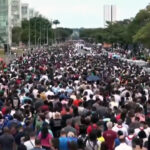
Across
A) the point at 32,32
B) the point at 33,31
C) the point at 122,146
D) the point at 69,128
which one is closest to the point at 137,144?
the point at 122,146

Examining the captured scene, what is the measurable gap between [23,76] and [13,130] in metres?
17.6

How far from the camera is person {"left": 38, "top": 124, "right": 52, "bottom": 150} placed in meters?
13.2

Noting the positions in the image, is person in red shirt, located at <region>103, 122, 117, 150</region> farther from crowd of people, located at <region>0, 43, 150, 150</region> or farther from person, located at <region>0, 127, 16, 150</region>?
person, located at <region>0, 127, 16, 150</region>

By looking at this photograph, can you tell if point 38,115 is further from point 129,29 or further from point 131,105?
point 129,29

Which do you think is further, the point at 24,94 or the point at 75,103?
the point at 24,94

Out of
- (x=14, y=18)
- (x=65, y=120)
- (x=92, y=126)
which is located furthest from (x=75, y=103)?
(x=14, y=18)

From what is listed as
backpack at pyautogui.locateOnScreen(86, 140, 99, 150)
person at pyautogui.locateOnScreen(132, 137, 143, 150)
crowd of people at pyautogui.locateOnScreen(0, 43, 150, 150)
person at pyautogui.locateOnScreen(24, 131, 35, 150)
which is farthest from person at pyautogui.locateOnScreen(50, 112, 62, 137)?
person at pyautogui.locateOnScreen(132, 137, 143, 150)

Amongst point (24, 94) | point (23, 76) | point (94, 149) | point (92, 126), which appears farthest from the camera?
point (23, 76)

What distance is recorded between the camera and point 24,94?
21344 mm

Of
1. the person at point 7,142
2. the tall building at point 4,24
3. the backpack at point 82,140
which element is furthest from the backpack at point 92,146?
the tall building at point 4,24

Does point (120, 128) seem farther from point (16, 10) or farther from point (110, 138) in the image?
point (16, 10)

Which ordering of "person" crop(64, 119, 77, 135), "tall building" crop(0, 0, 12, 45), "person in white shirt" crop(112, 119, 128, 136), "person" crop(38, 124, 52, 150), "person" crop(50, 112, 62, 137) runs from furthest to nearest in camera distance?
"tall building" crop(0, 0, 12, 45), "person" crop(50, 112, 62, 137), "person in white shirt" crop(112, 119, 128, 136), "person" crop(64, 119, 77, 135), "person" crop(38, 124, 52, 150)

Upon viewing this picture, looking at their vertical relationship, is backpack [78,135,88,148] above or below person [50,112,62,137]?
above

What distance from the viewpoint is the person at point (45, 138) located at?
13.2 metres
